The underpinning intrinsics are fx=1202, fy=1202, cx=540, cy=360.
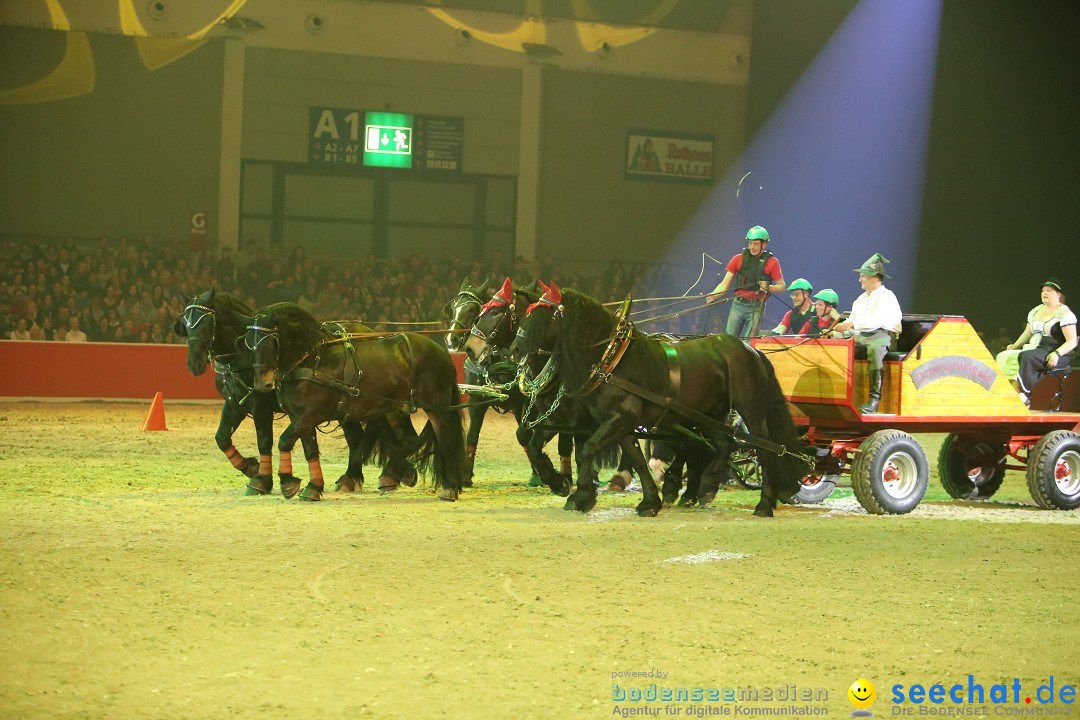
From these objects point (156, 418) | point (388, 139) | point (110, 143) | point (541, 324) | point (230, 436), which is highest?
point (388, 139)

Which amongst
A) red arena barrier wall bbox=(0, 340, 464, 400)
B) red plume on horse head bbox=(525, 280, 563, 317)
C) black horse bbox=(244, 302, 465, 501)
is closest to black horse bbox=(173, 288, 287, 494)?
black horse bbox=(244, 302, 465, 501)

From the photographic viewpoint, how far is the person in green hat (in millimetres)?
10367

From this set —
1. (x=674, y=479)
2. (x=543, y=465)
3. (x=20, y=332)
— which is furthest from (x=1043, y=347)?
(x=20, y=332)

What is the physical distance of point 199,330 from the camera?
32.7 feet

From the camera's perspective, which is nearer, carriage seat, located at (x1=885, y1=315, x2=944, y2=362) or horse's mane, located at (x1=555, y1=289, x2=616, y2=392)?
horse's mane, located at (x1=555, y1=289, x2=616, y2=392)

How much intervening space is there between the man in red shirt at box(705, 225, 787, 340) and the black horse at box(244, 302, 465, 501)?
2.80 meters

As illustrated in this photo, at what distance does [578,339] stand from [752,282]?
260cm

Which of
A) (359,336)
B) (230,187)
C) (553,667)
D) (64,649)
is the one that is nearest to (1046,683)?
(553,667)

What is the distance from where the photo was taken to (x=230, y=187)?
22406mm

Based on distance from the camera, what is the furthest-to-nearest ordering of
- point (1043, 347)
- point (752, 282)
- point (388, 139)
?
1. point (388, 139)
2. point (752, 282)
3. point (1043, 347)

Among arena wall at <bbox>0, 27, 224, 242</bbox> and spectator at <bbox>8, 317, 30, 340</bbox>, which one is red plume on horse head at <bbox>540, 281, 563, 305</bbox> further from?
arena wall at <bbox>0, 27, 224, 242</bbox>

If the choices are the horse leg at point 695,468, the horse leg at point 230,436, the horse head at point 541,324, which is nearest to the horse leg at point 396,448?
the horse leg at point 230,436

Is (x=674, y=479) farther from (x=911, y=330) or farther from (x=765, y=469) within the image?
(x=911, y=330)

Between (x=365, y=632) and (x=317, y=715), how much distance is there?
117 centimetres
